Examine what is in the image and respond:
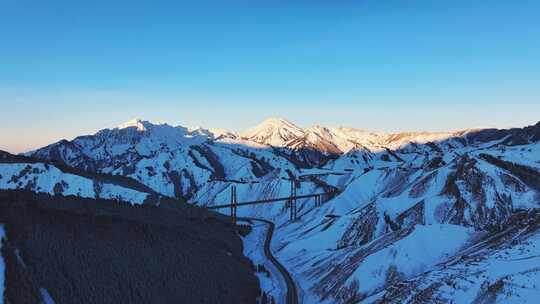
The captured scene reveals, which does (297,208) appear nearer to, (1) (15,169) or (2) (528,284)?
(1) (15,169)

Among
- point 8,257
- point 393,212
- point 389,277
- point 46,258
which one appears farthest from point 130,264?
point 393,212

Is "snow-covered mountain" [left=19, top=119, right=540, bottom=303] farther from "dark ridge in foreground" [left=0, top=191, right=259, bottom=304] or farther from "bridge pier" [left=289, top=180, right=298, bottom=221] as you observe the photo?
"dark ridge in foreground" [left=0, top=191, right=259, bottom=304]

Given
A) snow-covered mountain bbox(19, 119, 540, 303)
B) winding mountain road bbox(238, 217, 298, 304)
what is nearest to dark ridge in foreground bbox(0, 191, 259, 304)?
winding mountain road bbox(238, 217, 298, 304)

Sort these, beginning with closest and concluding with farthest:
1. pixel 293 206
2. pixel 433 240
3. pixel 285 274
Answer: pixel 433 240 → pixel 285 274 → pixel 293 206

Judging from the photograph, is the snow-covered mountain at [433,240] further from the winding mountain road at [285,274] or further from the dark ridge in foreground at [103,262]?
the dark ridge in foreground at [103,262]

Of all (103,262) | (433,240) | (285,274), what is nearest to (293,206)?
(285,274)

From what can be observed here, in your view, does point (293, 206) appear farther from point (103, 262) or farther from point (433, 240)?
point (103, 262)

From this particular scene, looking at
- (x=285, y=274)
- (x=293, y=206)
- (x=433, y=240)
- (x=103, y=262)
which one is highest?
(x=103, y=262)

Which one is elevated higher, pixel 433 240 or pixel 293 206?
pixel 433 240
